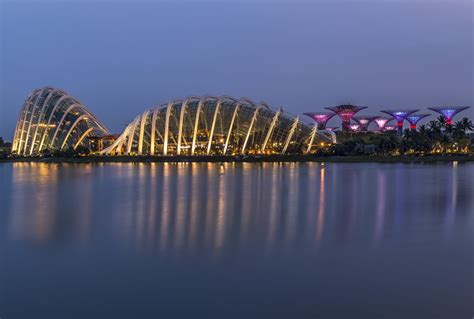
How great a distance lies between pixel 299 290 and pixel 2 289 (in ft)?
19.6

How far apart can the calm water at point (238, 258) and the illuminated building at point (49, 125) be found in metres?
58.4

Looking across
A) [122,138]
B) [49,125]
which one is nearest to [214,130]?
[122,138]

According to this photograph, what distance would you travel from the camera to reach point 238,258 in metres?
13.2

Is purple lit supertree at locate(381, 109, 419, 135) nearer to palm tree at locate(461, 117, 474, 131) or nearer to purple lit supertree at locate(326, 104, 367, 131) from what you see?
purple lit supertree at locate(326, 104, 367, 131)

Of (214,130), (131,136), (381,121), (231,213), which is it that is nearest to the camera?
(231,213)

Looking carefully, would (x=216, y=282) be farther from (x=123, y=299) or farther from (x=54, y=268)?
(x=54, y=268)

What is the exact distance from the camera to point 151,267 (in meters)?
12.3

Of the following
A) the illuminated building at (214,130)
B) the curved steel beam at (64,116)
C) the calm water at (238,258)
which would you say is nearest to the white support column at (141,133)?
the illuminated building at (214,130)

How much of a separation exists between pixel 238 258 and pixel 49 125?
7495cm

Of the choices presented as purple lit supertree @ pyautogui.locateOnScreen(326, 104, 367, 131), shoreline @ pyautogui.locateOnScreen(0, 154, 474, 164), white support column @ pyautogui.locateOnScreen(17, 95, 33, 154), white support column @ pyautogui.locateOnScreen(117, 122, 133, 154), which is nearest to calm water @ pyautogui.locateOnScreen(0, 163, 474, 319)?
shoreline @ pyautogui.locateOnScreen(0, 154, 474, 164)

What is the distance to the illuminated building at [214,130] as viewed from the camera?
72562mm

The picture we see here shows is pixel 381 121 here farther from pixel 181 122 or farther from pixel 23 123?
pixel 23 123

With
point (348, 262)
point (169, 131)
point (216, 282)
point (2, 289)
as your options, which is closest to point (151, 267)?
point (216, 282)

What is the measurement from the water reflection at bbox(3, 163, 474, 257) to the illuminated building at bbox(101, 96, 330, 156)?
1453 inches
